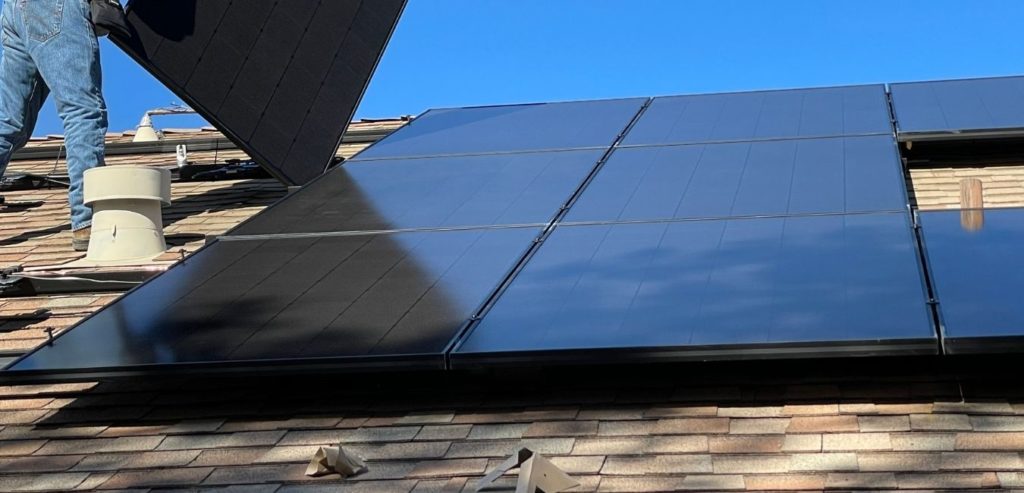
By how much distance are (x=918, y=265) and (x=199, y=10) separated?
206 inches

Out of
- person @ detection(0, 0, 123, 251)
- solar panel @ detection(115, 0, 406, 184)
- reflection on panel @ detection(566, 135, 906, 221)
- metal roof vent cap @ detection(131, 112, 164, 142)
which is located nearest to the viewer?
reflection on panel @ detection(566, 135, 906, 221)

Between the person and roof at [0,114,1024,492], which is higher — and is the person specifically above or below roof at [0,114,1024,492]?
above

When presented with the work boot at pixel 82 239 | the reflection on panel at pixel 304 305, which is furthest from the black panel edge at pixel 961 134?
the work boot at pixel 82 239

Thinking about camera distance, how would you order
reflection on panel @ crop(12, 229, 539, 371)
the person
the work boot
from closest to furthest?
reflection on panel @ crop(12, 229, 539, 371) → the work boot → the person

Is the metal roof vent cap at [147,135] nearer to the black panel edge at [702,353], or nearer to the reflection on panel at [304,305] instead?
the reflection on panel at [304,305]

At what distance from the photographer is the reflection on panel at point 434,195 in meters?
7.38

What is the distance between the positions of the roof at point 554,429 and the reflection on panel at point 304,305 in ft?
0.84

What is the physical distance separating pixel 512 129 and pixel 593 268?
12.2 feet

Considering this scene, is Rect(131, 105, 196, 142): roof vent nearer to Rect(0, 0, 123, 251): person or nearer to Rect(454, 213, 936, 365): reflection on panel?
Rect(0, 0, 123, 251): person

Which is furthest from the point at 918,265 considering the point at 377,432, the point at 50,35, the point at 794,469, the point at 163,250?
A: the point at 50,35

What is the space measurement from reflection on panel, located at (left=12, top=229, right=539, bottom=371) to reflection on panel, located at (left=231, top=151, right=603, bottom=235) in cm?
31

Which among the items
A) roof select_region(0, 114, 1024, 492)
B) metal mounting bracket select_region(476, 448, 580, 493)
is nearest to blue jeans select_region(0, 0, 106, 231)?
roof select_region(0, 114, 1024, 492)

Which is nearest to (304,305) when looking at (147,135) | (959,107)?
(959,107)

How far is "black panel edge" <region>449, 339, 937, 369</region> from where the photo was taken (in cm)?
491
